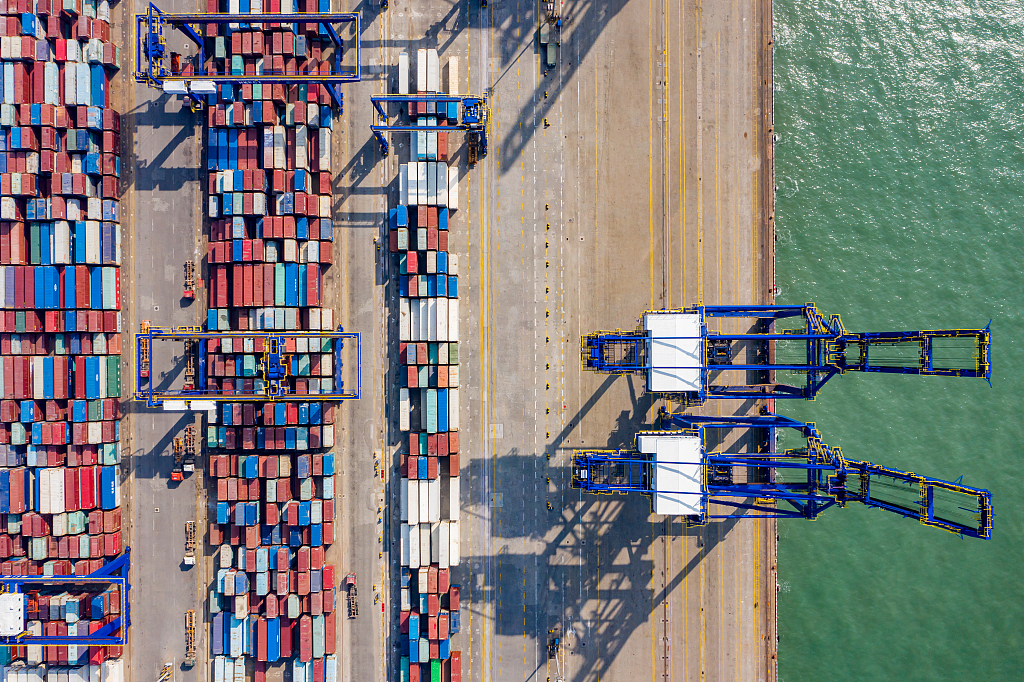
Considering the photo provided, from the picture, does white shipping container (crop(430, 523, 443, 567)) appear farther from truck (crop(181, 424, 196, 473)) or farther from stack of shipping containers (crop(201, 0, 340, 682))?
truck (crop(181, 424, 196, 473))

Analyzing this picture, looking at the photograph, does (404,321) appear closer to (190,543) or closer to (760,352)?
(190,543)

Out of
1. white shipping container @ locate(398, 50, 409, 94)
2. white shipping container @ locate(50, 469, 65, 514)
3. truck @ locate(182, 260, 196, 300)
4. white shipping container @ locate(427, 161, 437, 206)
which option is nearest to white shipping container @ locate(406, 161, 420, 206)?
white shipping container @ locate(427, 161, 437, 206)

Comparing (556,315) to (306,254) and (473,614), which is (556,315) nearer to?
(306,254)

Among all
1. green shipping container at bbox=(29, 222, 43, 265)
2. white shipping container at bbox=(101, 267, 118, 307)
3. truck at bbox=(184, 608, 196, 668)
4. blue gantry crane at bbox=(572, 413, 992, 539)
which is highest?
green shipping container at bbox=(29, 222, 43, 265)

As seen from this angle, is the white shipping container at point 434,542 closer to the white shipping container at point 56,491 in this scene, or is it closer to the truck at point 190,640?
the truck at point 190,640

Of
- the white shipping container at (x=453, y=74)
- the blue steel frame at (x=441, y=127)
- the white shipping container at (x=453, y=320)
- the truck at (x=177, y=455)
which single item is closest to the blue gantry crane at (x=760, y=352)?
the white shipping container at (x=453, y=320)
